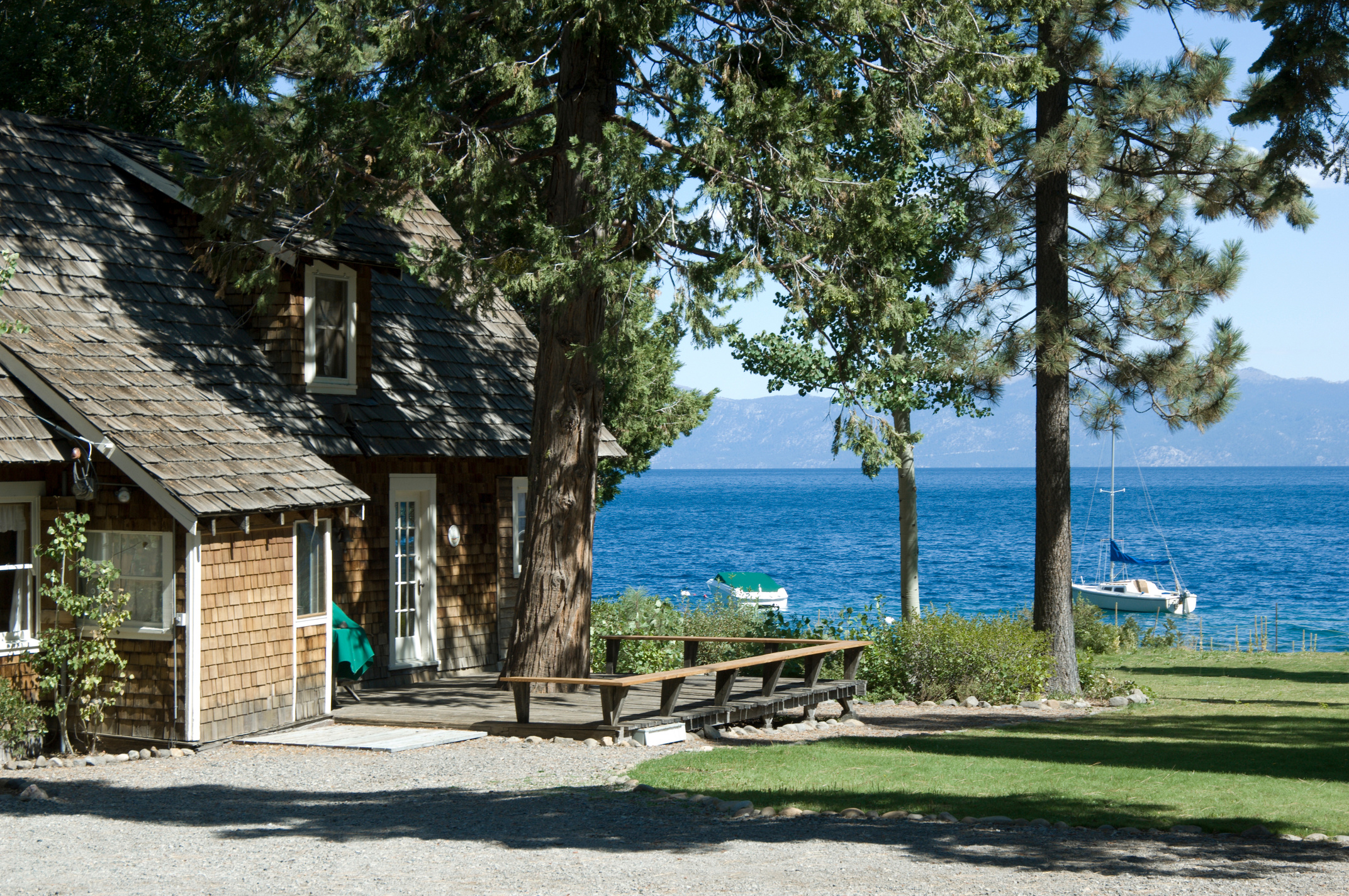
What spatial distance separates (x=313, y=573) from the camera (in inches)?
566

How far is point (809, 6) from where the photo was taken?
46.5ft

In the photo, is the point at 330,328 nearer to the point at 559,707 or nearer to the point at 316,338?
the point at 316,338

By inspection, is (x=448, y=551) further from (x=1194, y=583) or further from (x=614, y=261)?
(x=1194, y=583)

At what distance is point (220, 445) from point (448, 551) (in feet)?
15.7

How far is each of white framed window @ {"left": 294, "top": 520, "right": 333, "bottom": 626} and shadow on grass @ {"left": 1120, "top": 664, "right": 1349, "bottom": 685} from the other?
15.6m

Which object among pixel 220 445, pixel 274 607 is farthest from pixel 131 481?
pixel 274 607

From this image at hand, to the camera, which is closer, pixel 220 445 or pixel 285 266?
pixel 220 445

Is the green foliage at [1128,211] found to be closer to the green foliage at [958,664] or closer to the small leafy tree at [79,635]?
the green foliage at [958,664]

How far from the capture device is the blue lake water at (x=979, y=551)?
193 ft

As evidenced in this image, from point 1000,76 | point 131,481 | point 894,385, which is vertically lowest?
point 131,481

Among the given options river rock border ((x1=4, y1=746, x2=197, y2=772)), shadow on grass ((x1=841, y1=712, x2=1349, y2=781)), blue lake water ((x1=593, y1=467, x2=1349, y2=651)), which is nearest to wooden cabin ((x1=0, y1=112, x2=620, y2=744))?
river rock border ((x1=4, y1=746, x2=197, y2=772))

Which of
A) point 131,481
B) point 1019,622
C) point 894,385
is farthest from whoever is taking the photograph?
point 894,385

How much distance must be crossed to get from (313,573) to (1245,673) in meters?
17.9

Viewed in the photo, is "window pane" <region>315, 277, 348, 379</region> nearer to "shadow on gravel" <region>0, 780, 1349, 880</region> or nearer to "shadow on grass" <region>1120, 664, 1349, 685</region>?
"shadow on gravel" <region>0, 780, 1349, 880</region>
